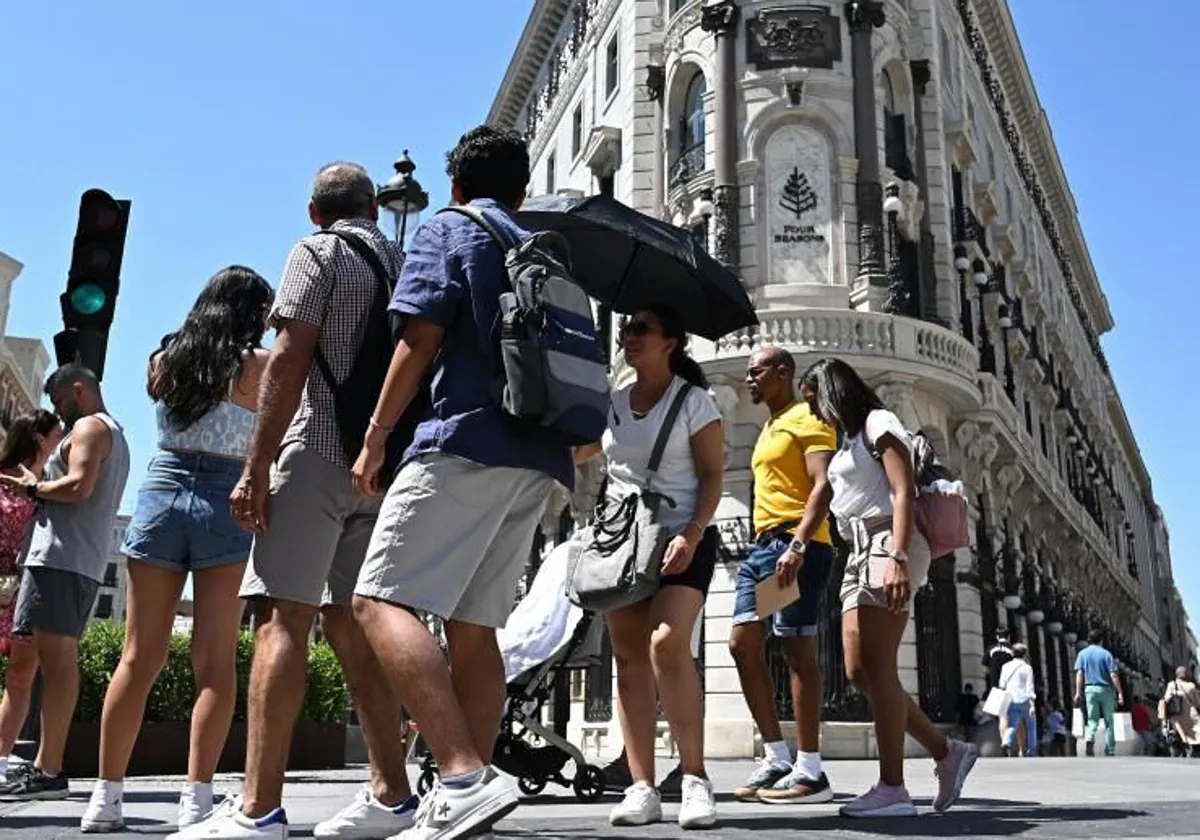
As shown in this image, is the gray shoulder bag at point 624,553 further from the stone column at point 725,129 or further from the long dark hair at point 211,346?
the stone column at point 725,129

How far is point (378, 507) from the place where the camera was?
150 inches

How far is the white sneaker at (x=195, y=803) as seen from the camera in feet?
12.4

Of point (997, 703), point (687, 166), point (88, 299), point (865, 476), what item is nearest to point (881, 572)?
point (865, 476)

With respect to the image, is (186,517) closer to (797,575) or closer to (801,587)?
(797,575)

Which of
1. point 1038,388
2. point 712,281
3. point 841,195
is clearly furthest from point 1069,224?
point 712,281

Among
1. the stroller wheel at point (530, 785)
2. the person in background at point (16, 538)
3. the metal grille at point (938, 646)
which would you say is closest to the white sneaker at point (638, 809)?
the stroller wheel at point (530, 785)

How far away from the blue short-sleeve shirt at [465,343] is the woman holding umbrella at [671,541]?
3.05ft

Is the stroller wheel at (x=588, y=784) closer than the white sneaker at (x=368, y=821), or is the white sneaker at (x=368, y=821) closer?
the white sneaker at (x=368, y=821)

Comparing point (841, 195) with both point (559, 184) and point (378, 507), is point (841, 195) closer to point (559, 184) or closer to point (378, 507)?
point (559, 184)

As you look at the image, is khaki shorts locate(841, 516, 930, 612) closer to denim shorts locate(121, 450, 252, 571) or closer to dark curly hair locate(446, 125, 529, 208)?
dark curly hair locate(446, 125, 529, 208)

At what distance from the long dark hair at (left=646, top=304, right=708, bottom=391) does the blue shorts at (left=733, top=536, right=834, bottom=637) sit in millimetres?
1259

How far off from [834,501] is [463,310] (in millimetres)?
2460

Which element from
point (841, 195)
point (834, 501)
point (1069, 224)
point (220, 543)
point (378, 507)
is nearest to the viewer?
point (378, 507)

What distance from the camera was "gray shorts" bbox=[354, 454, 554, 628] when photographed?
317 centimetres
